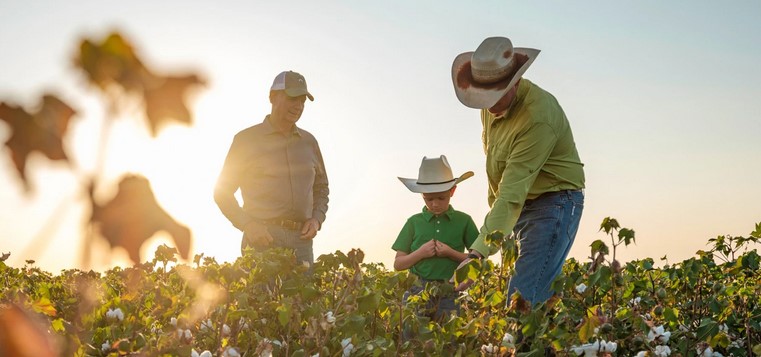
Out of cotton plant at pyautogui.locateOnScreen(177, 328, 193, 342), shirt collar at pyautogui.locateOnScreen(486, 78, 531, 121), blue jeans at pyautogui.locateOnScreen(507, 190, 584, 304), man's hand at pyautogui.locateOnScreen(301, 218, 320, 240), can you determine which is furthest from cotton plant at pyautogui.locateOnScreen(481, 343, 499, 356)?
man's hand at pyautogui.locateOnScreen(301, 218, 320, 240)

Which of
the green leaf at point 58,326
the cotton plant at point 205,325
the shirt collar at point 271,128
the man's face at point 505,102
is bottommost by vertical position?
the green leaf at point 58,326

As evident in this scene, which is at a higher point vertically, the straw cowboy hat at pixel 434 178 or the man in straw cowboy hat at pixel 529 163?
the straw cowboy hat at pixel 434 178

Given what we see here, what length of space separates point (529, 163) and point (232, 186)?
2.96 metres

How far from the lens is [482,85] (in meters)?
4.67

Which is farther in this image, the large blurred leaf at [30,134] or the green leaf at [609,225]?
the green leaf at [609,225]

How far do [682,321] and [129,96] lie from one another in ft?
15.3

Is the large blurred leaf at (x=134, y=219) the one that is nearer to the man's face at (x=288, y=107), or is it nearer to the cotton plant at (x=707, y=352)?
the cotton plant at (x=707, y=352)

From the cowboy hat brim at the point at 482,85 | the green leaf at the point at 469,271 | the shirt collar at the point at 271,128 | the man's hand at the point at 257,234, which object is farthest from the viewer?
the shirt collar at the point at 271,128

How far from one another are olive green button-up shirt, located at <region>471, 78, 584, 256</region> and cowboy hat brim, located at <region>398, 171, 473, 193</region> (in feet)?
4.73

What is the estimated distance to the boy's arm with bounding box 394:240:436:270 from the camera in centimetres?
589

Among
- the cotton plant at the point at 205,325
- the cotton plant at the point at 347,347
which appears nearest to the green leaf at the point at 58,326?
the cotton plant at the point at 205,325

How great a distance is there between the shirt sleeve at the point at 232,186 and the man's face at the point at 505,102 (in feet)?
8.30

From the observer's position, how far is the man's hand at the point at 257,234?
6.14 metres

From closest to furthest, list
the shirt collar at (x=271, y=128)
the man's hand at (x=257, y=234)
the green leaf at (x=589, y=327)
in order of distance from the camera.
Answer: the green leaf at (x=589, y=327) → the man's hand at (x=257, y=234) → the shirt collar at (x=271, y=128)
